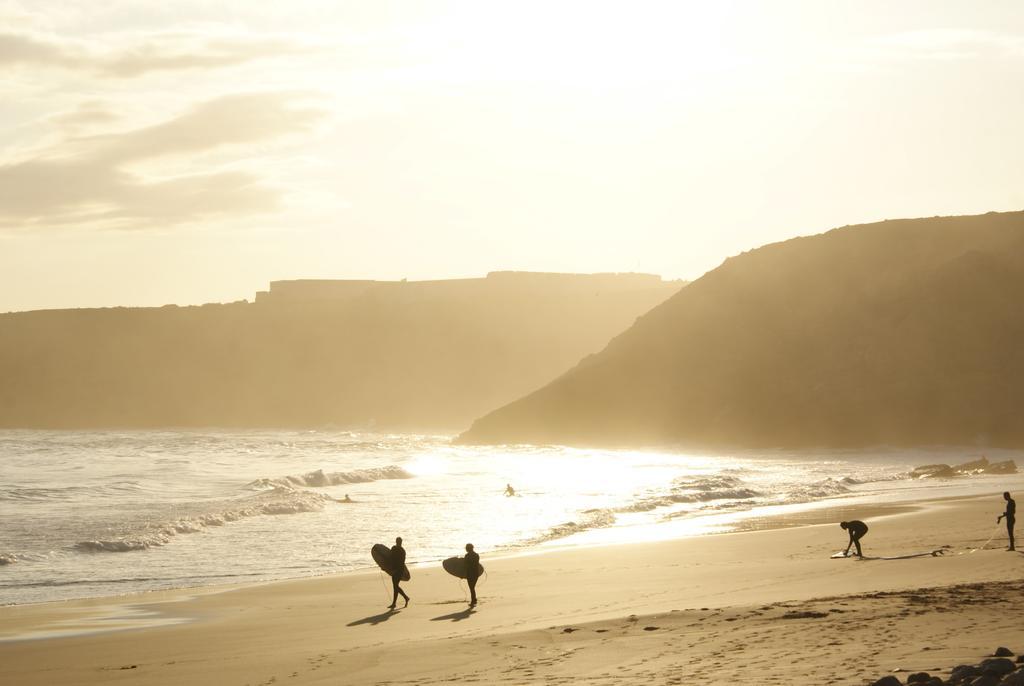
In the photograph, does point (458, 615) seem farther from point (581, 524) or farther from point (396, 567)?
point (581, 524)

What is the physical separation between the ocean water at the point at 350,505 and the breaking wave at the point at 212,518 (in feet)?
0.19

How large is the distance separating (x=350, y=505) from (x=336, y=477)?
14.2 m

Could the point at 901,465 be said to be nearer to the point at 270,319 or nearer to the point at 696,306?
the point at 696,306

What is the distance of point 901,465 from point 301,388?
134m

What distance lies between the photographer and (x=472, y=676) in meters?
10.0

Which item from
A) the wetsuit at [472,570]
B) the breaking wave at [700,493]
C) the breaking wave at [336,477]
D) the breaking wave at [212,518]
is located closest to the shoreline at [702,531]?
the breaking wave at [700,493]

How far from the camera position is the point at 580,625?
12180mm

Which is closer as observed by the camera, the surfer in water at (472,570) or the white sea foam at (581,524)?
the surfer in water at (472,570)

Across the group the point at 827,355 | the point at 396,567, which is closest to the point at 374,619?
the point at 396,567

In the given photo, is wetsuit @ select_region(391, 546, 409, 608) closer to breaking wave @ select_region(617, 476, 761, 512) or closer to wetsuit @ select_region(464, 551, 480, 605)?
wetsuit @ select_region(464, 551, 480, 605)

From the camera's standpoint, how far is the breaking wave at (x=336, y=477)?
45.8 m

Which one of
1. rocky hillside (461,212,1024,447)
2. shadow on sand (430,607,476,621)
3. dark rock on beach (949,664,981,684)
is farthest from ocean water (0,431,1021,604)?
dark rock on beach (949,664,981,684)

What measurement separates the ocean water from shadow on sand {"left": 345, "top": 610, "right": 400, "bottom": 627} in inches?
214

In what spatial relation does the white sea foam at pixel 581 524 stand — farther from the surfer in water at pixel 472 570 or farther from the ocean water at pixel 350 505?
the surfer in water at pixel 472 570
